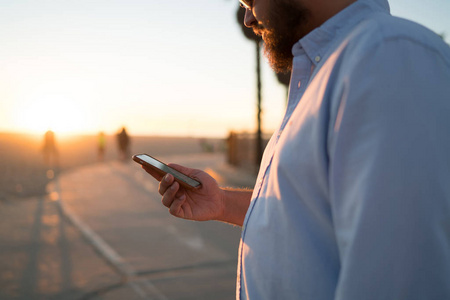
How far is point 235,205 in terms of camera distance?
7.30 feet

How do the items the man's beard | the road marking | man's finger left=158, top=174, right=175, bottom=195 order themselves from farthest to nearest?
the road marking
man's finger left=158, top=174, right=175, bottom=195
the man's beard

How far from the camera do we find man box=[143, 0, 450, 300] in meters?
0.88

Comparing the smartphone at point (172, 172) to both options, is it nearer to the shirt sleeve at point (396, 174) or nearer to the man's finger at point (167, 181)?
the man's finger at point (167, 181)

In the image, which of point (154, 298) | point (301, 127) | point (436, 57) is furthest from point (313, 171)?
point (154, 298)

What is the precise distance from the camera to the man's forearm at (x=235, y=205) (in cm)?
222

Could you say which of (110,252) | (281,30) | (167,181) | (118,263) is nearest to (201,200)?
(167,181)

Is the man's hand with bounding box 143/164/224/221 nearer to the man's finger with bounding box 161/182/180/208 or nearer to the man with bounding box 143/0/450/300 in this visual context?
the man's finger with bounding box 161/182/180/208

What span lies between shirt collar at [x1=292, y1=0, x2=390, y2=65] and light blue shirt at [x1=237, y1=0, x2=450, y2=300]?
5.5 inches

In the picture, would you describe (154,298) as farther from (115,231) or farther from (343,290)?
(343,290)

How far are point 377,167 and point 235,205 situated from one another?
1.41 m

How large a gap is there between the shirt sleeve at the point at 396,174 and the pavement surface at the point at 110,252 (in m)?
3.97

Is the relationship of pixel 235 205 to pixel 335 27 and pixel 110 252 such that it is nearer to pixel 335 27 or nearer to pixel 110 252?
pixel 335 27

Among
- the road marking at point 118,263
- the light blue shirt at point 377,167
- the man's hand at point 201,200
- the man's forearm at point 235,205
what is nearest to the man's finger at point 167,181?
the man's hand at point 201,200

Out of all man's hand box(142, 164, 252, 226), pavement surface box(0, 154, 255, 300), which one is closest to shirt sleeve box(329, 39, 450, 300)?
man's hand box(142, 164, 252, 226)
